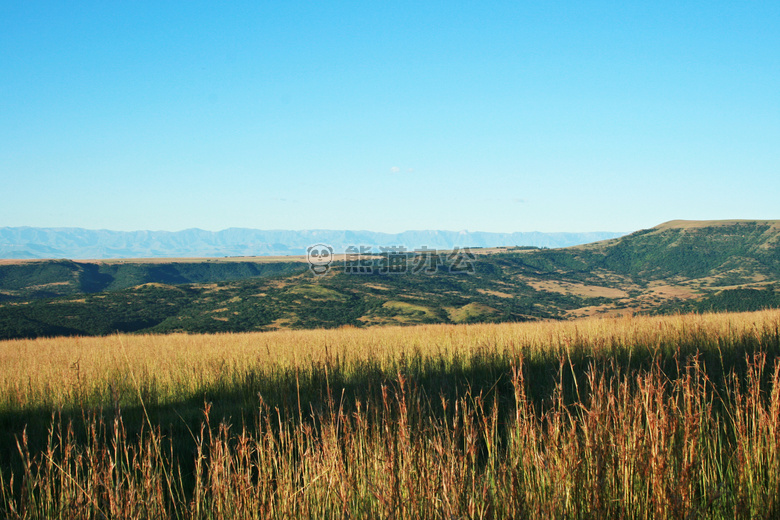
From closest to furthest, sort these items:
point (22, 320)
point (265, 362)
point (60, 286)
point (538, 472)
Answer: point (538, 472) → point (265, 362) → point (22, 320) → point (60, 286)

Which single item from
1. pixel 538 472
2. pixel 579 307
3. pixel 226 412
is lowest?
pixel 579 307

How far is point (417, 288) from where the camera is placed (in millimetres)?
94562

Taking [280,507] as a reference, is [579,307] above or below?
below

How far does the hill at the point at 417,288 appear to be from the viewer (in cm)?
5438

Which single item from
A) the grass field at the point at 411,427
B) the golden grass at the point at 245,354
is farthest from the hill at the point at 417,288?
the grass field at the point at 411,427

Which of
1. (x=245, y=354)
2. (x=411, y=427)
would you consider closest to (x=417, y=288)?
(x=245, y=354)

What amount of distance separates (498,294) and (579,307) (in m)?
19.3

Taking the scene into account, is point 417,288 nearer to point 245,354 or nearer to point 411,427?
point 245,354

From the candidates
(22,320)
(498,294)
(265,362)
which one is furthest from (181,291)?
(265,362)

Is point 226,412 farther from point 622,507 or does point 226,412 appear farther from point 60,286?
point 60,286

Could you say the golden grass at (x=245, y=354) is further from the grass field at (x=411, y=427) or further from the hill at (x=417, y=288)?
the hill at (x=417, y=288)

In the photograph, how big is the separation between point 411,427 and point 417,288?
9156 cm

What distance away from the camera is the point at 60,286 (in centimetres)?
11362

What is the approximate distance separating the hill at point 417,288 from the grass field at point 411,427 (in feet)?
74.3
